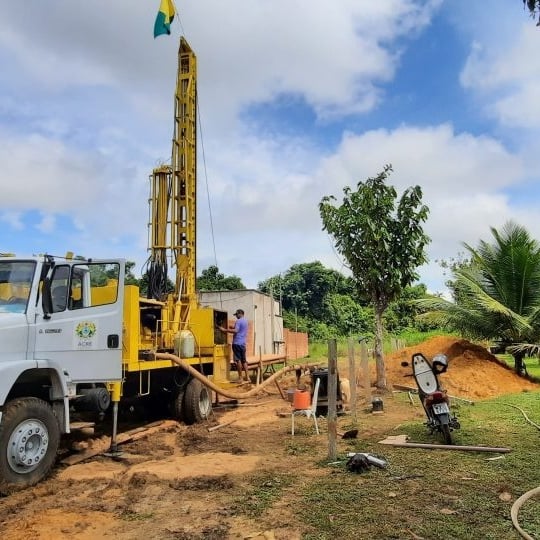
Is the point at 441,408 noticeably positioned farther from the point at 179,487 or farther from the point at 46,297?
the point at 46,297

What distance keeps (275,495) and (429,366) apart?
357 cm

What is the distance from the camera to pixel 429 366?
26.6ft

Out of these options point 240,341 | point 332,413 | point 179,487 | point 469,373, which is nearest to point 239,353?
point 240,341

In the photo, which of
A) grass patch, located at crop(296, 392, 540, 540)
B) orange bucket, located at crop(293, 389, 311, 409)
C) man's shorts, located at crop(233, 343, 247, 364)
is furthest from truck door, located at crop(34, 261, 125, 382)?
man's shorts, located at crop(233, 343, 247, 364)

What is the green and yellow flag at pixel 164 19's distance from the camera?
12.4m

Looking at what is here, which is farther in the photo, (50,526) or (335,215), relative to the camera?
(335,215)

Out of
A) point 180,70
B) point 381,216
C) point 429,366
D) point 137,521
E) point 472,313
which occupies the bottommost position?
point 137,521

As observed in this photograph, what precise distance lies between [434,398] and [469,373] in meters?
8.34

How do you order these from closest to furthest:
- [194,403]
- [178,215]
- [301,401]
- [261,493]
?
[261,493]
[301,401]
[194,403]
[178,215]

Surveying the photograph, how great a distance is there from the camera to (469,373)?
15.4 metres

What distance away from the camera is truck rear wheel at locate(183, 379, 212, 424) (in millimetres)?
10203

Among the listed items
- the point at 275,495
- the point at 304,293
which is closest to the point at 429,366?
the point at 275,495

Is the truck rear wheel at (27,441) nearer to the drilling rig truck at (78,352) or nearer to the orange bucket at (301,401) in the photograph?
the drilling rig truck at (78,352)

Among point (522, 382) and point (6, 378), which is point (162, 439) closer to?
point (6, 378)
